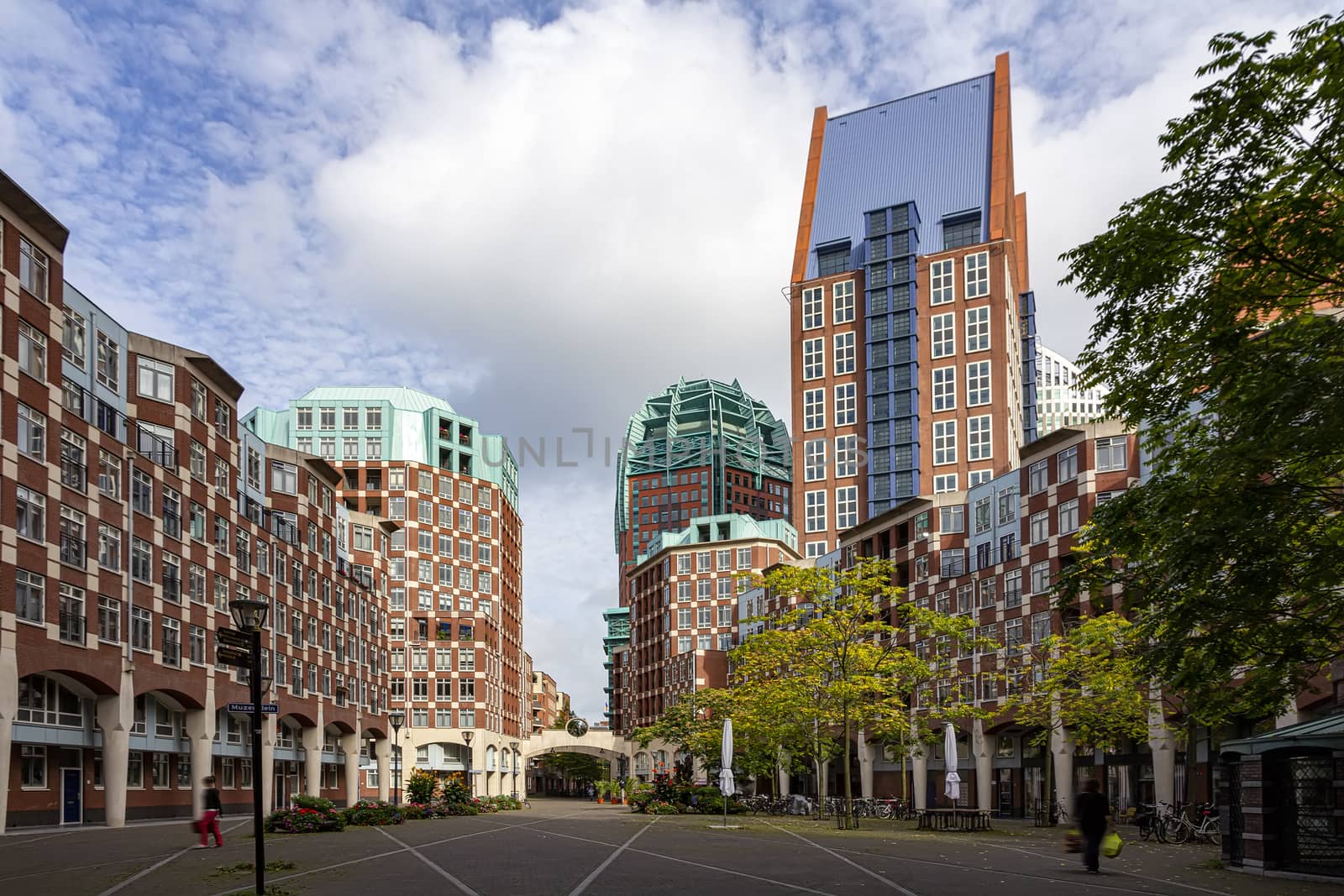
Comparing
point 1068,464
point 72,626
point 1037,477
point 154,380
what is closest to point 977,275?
point 1037,477

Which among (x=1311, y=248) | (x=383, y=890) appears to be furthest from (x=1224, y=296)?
(x=383, y=890)

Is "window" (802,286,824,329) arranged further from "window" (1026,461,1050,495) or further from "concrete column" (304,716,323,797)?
"concrete column" (304,716,323,797)

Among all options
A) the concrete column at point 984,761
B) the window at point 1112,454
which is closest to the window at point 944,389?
the concrete column at point 984,761

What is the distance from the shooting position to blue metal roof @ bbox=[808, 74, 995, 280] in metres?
136

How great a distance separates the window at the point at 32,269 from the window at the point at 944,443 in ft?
314

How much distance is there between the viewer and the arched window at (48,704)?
45.8 metres

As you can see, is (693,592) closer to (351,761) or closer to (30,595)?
(351,761)

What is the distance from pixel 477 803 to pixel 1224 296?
198ft

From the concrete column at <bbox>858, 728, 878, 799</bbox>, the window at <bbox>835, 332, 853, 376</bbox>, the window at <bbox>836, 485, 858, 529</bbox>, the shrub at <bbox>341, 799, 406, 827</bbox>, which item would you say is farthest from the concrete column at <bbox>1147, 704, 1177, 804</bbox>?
the window at <bbox>835, 332, 853, 376</bbox>

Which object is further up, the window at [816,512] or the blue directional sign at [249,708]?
the window at [816,512]

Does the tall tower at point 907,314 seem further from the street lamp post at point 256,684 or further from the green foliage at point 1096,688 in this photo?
the street lamp post at point 256,684

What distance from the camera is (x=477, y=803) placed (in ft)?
238

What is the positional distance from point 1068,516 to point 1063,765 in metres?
13.0

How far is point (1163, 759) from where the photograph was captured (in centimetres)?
5831
